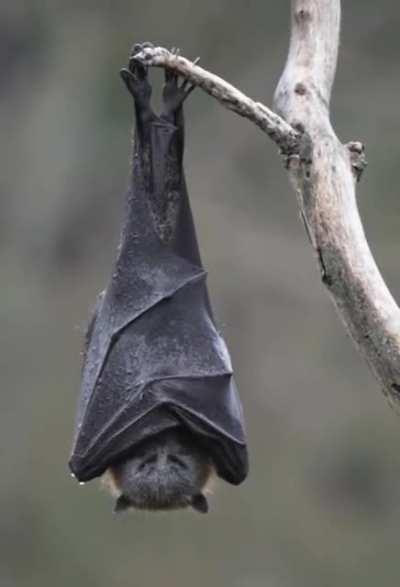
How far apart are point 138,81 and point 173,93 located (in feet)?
0.41

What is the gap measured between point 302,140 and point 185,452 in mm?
1166

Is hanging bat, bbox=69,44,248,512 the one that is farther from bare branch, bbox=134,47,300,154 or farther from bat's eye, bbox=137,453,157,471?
bare branch, bbox=134,47,300,154

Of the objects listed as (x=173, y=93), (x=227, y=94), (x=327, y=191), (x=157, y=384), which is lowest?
(x=157, y=384)

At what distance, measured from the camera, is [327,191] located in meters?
4.43

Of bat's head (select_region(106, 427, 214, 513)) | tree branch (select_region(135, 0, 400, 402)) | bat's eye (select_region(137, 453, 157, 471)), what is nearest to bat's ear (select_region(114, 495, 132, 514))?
bat's head (select_region(106, 427, 214, 513))

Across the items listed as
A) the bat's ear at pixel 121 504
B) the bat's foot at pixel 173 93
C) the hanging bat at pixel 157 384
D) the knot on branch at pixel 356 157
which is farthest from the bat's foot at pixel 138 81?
the bat's ear at pixel 121 504

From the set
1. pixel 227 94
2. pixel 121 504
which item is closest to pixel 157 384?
pixel 121 504

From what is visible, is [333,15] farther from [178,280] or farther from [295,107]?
[178,280]

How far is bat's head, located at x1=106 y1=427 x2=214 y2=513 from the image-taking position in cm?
508

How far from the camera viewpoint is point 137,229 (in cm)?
500

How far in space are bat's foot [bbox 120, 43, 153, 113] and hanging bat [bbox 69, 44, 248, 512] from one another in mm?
457

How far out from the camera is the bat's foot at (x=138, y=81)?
174 inches

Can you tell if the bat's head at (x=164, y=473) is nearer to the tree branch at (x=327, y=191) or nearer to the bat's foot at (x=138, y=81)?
the tree branch at (x=327, y=191)

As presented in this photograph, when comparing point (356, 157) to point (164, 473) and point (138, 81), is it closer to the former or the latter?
point (138, 81)
